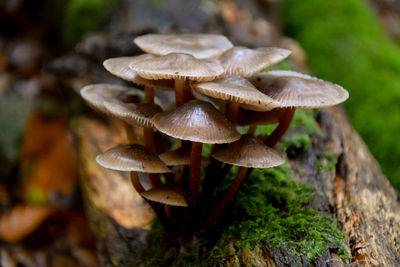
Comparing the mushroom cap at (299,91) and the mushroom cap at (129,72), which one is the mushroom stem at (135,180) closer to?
the mushroom cap at (129,72)

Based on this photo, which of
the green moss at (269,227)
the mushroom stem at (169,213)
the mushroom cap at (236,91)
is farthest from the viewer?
the mushroom stem at (169,213)

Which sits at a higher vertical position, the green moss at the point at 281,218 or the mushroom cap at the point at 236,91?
the mushroom cap at the point at 236,91

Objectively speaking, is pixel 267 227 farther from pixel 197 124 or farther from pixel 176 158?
pixel 197 124

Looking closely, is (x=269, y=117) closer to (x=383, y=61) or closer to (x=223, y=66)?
(x=223, y=66)

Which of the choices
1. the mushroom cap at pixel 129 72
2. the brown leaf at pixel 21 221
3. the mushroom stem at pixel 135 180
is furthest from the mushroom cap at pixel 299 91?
the brown leaf at pixel 21 221

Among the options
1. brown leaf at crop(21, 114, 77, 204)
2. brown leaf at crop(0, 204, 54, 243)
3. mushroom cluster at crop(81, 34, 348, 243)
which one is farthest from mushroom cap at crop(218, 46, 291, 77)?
brown leaf at crop(0, 204, 54, 243)

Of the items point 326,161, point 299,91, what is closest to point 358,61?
point 326,161

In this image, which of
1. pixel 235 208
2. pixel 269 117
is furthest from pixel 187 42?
pixel 235 208
